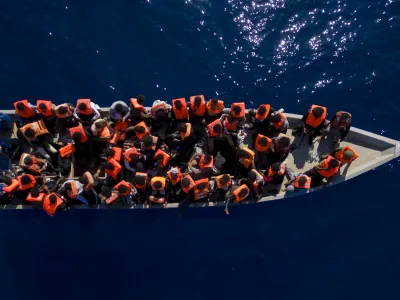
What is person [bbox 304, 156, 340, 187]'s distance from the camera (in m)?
14.7

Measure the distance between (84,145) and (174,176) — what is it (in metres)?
Answer: 3.83

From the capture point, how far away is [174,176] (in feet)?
49.2

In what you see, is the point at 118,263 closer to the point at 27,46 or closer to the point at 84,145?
the point at 84,145

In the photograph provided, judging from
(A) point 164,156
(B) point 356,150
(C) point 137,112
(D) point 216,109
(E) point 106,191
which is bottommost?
(E) point 106,191

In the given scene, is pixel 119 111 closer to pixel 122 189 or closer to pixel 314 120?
pixel 122 189

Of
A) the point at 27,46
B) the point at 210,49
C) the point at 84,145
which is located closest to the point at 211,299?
A: the point at 84,145

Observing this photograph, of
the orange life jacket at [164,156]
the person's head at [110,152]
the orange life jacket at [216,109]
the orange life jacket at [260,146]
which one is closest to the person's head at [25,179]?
the person's head at [110,152]

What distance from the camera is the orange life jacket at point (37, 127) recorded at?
15.3 metres

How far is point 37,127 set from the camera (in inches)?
611

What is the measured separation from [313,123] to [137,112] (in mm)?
6694

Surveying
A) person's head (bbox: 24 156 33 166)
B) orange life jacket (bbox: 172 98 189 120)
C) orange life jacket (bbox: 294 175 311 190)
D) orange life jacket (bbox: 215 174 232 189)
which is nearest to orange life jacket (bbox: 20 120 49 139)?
person's head (bbox: 24 156 33 166)

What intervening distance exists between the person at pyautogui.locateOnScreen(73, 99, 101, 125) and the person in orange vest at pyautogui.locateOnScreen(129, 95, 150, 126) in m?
1.37

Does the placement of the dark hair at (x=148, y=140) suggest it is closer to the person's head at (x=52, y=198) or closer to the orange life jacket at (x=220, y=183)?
the orange life jacket at (x=220, y=183)

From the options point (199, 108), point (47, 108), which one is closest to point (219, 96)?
point (199, 108)
